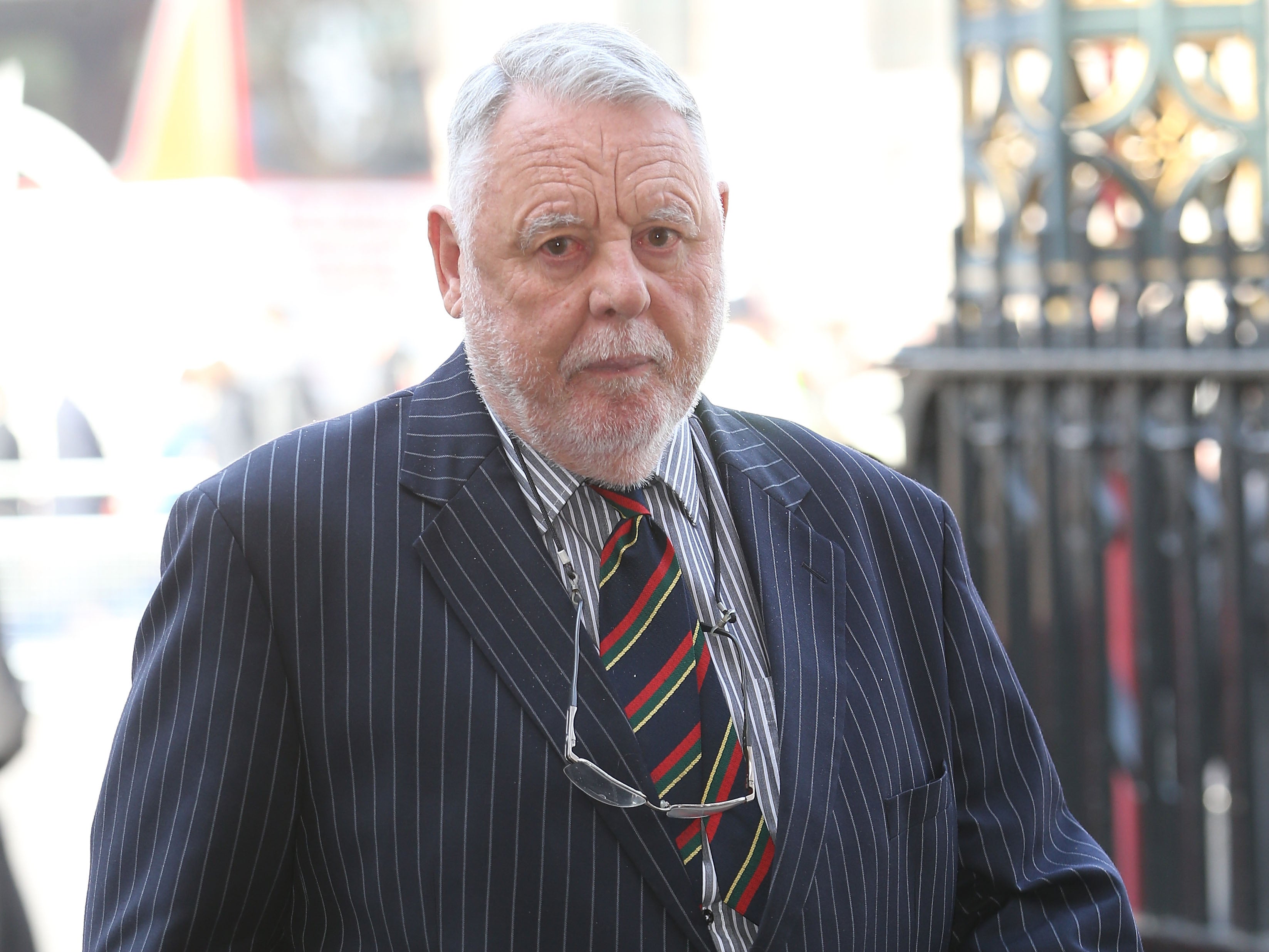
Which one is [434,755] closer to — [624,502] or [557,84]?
[624,502]

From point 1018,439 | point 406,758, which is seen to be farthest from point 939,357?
point 406,758

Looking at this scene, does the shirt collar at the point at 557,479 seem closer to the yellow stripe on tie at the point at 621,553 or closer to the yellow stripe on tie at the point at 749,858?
the yellow stripe on tie at the point at 621,553

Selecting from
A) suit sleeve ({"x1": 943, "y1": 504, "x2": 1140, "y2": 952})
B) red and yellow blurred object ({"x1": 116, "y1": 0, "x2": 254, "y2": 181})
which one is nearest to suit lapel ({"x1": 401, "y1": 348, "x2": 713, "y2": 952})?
suit sleeve ({"x1": 943, "y1": 504, "x2": 1140, "y2": 952})

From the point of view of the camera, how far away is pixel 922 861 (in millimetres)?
1547

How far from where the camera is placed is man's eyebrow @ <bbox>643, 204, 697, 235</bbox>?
1.44 metres

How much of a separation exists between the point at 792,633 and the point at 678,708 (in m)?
0.17

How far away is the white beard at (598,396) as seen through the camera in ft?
4.77

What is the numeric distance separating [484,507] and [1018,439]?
2125mm

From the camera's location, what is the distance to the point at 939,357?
10.9ft

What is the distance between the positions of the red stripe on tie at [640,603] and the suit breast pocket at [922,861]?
0.35 m

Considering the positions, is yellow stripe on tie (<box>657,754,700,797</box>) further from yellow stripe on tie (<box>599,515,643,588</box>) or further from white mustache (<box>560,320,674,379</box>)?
white mustache (<box>560,320,674,379</box>)

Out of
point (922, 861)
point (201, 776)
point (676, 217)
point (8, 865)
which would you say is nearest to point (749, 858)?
point (922, 861)

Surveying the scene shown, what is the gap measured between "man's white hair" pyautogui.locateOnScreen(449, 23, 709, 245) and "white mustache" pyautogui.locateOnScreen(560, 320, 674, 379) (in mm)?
176

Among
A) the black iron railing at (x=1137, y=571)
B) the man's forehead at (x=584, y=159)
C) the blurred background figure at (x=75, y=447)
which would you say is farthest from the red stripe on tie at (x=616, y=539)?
the blurred background figure at (x=75, y=447)
